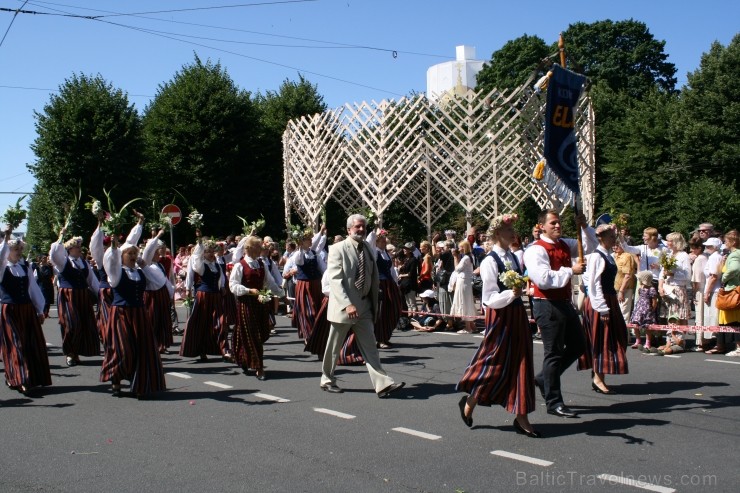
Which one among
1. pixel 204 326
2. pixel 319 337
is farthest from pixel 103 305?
pixel 319 337

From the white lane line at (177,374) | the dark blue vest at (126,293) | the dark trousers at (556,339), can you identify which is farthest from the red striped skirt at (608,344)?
the white lane line at (177,374)

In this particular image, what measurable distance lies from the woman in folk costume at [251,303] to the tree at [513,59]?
33.5 meters

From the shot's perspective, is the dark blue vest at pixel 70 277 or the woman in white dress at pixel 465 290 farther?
the woman in white dress at pixel 465 290

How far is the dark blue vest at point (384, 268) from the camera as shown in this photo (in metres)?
12.6

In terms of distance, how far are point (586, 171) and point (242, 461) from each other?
17.0 metres

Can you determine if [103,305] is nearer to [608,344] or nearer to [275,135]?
[608,344]

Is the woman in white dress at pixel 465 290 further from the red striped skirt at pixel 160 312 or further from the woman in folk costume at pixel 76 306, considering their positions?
the woman in folk costume at pixel 76 306

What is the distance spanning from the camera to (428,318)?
49.8ft

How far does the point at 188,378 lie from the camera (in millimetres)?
10297

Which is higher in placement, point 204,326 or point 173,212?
point 173,212

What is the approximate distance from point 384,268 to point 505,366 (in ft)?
19.7

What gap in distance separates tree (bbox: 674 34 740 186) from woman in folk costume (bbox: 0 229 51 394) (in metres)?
26.0

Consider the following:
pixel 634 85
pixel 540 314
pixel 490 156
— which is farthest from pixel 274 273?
pixel 634 85

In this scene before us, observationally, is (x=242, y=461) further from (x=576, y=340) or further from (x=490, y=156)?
(x=490, y=156)
